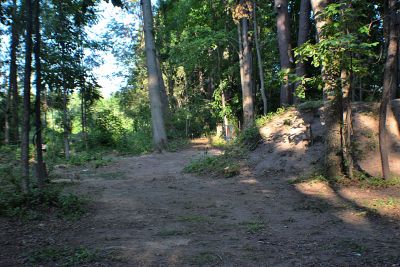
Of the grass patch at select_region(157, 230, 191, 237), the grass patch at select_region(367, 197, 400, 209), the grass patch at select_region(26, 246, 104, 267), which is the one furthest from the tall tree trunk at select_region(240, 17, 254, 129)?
the grass patch at select_region(26, 246, 104, 267)

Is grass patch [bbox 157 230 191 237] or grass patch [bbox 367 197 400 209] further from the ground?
grass patch [bbox 157 230 191 237]

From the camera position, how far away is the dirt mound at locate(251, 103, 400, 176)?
10.7 m

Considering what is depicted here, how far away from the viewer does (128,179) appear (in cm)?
1267

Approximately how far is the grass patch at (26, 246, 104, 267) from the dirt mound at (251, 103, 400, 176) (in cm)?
737

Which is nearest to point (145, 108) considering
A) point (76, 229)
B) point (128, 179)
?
point (128, 179)

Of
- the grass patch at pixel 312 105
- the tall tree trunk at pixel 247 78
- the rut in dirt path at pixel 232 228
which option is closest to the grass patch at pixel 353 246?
the rut in dirt path at pixel 232 228

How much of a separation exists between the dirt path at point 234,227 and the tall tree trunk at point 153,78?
9.57 m

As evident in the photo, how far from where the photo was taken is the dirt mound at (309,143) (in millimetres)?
10727

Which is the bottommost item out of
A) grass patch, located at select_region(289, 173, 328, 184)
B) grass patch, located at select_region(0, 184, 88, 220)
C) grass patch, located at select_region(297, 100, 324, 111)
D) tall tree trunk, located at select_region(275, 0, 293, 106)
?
grass patch, located at select_region(289, 173, 328, 184)

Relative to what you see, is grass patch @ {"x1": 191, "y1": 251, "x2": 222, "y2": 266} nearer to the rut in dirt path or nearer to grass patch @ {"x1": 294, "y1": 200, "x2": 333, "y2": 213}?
the rut in dirt path

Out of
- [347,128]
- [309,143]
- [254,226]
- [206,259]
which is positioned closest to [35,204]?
[206,259]

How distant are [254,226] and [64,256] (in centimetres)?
309

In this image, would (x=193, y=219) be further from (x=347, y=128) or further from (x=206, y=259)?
(x=347, y=128)

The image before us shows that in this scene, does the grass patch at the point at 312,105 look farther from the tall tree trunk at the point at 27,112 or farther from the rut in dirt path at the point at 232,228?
the tall tree trunk at the point at 27,112
